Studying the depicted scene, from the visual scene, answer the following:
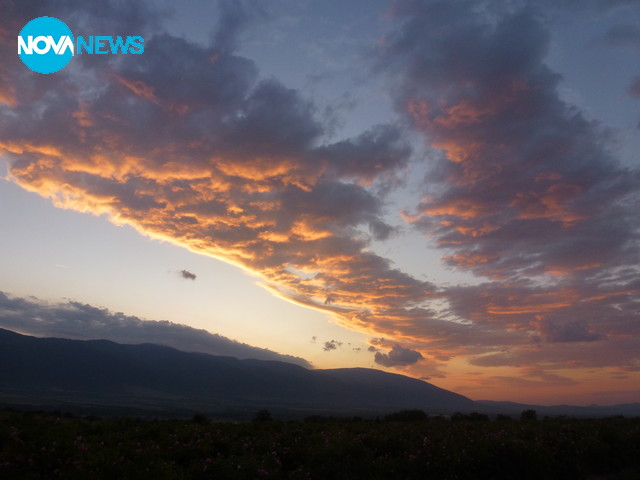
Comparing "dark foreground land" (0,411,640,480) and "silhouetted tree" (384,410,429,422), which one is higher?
"dark foreground land" (0,411,640,480)

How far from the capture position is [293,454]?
19.9 m

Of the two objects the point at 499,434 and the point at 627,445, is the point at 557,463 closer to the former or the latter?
the point at 499,434

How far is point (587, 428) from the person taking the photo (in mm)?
29938

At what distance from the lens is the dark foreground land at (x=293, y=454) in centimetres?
1577

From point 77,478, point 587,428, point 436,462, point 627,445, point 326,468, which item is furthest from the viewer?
point 587,428

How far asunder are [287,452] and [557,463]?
13741mm

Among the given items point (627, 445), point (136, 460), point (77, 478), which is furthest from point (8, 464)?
point (627, 445)

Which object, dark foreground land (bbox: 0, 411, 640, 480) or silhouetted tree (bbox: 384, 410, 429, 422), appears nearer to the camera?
dark foreground land (bbox: 0, 411, 640, 480)

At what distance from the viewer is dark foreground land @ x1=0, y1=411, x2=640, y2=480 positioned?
15.8 m

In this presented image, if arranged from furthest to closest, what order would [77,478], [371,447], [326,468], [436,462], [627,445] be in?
[627,445], [371,447], [436,462], [326,468], [77,478]

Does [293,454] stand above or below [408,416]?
above

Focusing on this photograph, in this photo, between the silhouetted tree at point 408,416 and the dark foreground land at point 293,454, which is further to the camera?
the silhouetted tree at point 408,416

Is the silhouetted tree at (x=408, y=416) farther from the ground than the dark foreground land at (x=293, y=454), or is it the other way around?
the dark foreground land at (x=293, y=454)

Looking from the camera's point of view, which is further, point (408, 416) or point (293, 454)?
point (408, 416)
